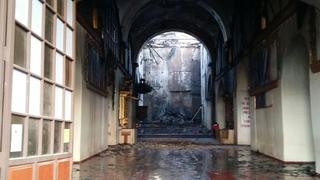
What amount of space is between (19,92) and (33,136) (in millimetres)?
578

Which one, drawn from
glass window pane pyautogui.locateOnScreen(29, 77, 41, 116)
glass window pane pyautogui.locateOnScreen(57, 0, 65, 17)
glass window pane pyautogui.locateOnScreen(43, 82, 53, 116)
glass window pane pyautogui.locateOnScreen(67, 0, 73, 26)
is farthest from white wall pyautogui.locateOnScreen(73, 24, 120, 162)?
glass window pane pyautogui.locateOnScreen(29, 77, 41, 116)

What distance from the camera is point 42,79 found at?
5.06m

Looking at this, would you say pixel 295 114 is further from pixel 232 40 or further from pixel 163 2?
pixel 163 2

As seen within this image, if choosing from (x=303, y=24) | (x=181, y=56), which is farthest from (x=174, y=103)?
(x=303, y=24)

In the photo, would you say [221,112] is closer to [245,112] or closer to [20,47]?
[245,112]

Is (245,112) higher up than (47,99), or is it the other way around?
(245,112)

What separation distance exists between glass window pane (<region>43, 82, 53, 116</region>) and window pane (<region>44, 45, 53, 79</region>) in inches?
4.7

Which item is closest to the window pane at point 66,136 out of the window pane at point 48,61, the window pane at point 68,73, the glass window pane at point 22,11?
the window pane at point 68,73

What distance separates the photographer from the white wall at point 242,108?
1994 cm

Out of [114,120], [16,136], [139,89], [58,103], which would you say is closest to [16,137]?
[16,136]

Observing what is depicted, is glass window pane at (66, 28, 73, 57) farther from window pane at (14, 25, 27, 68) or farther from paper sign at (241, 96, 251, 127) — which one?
paper sign at (241, 96, 251, 127)

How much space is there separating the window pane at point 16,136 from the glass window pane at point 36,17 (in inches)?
38.3

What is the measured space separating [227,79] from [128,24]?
550cm

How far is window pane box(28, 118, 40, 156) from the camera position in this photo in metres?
4.73
